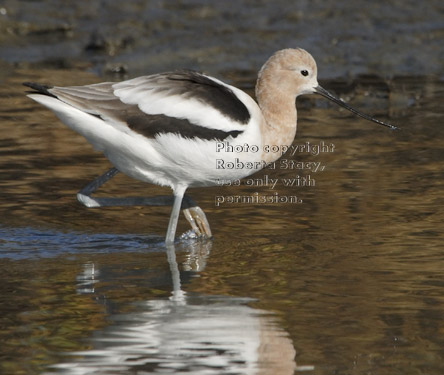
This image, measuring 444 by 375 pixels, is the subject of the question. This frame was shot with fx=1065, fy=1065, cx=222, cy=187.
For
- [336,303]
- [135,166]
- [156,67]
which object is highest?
[156,67]

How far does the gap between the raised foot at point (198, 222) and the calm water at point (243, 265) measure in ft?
0.34

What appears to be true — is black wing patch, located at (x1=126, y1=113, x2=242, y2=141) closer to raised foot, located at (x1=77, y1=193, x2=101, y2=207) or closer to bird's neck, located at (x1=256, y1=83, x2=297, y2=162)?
bird's neck, located at (x1=256, y1=83, x2=297, y2=162)

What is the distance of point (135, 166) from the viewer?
6258mm

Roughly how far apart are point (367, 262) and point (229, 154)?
3.31ft

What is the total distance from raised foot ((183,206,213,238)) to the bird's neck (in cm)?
53

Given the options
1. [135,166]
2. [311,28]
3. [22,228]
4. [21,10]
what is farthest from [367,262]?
[21,10]

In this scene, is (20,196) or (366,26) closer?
(20,196)

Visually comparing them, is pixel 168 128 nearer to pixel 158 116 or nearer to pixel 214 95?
pixel 158 116

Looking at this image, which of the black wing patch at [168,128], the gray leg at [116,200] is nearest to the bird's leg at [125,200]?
the gray leg at [116,200]

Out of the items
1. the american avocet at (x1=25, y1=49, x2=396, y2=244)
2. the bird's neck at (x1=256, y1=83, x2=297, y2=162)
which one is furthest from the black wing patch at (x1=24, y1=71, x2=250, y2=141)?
the bird's neck at (x1=256, y1=83, x2=297, y2=162)

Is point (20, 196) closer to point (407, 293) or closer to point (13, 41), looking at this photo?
point (407, 293)

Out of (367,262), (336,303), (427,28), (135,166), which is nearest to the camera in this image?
(336,303)

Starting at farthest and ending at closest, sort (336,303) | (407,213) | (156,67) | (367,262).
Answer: (156,67), (407,213), (367,262), (336,303)

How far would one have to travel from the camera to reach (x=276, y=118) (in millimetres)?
6445
